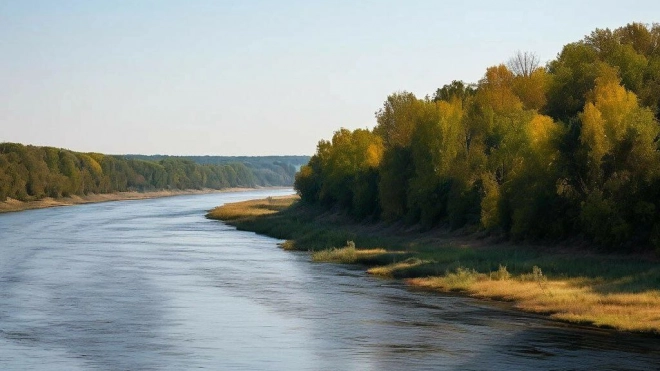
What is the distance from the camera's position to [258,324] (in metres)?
46.6

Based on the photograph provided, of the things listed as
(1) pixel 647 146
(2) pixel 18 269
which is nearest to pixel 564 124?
(1) pixel 647 146

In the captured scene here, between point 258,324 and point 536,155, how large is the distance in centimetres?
3626

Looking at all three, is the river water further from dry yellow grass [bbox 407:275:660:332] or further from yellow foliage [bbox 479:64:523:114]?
yellow foliage [bbox 479:64:523:114]

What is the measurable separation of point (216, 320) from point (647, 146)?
33875 mm

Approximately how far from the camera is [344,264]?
7656 cm

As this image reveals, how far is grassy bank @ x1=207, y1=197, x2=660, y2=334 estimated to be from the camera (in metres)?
48.1

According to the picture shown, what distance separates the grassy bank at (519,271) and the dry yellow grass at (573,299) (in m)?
0.04

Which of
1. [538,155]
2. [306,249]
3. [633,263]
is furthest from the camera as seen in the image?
[306,249]

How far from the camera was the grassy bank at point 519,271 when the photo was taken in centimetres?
4806

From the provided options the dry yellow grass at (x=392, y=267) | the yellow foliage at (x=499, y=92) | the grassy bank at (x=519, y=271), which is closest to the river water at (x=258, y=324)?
the dry yellow grass at (x=392, y=267)

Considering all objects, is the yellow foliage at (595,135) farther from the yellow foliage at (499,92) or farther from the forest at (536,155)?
the yellow foliage at (499,92)

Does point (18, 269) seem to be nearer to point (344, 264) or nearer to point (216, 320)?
point (344, 264)

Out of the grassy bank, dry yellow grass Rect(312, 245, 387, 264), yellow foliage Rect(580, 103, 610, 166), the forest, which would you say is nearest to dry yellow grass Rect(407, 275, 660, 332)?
the grassy bank

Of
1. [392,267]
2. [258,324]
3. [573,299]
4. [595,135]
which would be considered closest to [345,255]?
[392,267]
